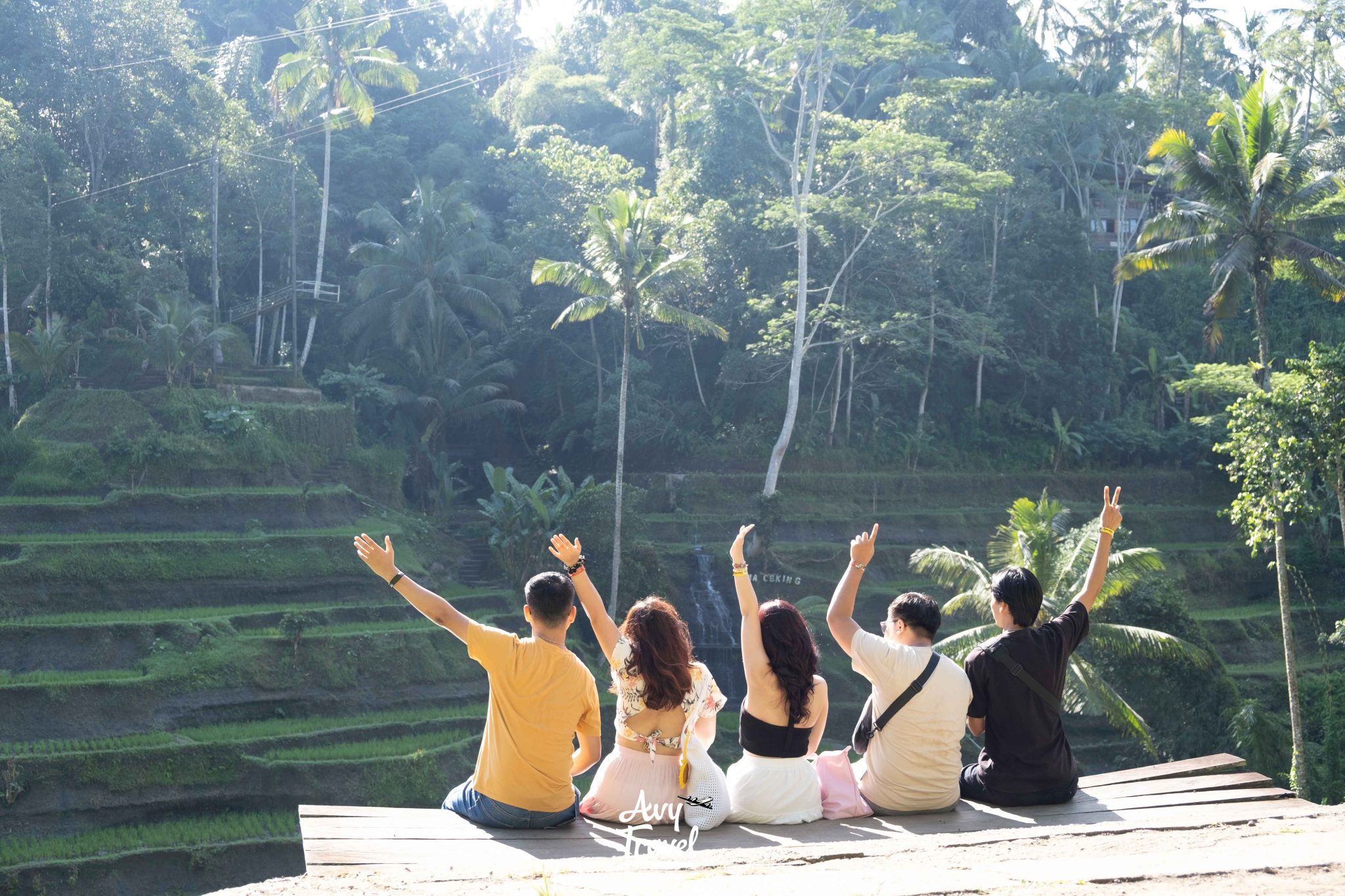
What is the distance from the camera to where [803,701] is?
469cm

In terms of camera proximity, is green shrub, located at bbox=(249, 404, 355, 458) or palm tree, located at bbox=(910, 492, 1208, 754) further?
green shrub, located at bbox=(249, 404, 355, 458)

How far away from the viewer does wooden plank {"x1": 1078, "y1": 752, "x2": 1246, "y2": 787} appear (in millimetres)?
5605

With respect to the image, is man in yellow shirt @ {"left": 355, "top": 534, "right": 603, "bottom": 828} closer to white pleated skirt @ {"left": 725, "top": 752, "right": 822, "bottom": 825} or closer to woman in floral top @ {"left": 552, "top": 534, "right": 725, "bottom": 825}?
woman in floral top @ {"left": 552, "top": 534, "right": 725, "bottom": 825}

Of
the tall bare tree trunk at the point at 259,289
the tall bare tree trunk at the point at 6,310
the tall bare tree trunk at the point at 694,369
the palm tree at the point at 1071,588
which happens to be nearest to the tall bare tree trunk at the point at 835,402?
the tall bare tree trunk at the point at 694,369

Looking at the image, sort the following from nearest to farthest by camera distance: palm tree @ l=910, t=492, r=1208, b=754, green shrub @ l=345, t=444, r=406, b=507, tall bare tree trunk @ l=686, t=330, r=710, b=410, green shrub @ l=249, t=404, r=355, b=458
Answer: palm tree @ l=910, t=492, r=1208, b=754 → green shrub @ l=249, t=404, r=355, b=458 → green shrub @ l=345, t=444, r=406, b=507 → tall bare tree trunk @ l=686, t=330, r=710, b=410

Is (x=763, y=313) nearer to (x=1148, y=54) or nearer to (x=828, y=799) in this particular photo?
(x=1148, y=54)

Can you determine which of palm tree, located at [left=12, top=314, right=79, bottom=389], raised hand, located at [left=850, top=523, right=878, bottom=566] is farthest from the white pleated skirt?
palm tree, located at [left=12, top=314, right=79, bottom=389]

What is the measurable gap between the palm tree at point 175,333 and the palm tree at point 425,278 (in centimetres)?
517

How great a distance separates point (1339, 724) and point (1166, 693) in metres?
2.40

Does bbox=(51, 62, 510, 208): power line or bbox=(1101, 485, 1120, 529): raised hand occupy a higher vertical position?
bbox=(51, 62, 510, 208): power line

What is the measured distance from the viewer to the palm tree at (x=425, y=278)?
100 feet

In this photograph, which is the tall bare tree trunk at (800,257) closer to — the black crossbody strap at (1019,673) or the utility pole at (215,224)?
the utility pole at (215,224)

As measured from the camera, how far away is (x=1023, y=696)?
4930 millimetres

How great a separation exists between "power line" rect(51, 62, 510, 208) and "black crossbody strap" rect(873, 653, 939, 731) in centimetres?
2577
